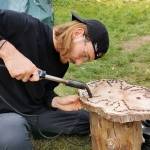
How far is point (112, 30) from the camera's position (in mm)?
7719

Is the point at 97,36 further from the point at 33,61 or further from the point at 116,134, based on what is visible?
the point at 116,134

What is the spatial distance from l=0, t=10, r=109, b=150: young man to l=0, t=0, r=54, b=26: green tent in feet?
8.03

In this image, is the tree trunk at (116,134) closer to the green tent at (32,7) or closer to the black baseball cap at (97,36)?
the black baseball cap at (97,36)

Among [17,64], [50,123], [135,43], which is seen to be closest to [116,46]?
[135,43]

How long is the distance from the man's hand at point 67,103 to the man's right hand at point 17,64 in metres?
0.58

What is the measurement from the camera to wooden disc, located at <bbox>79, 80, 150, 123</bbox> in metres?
3.56

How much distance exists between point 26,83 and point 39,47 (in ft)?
0.88

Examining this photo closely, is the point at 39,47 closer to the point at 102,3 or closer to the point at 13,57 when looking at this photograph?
the point at 13,57

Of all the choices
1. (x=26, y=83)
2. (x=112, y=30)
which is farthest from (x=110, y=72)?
(x=26, y=83)

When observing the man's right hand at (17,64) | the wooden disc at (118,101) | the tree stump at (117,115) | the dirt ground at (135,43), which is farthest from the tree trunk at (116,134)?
the dirt ground at (135,43)

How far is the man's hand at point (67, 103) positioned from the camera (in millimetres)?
4016

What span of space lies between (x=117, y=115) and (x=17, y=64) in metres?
0.70

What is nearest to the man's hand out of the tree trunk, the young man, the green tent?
the young man

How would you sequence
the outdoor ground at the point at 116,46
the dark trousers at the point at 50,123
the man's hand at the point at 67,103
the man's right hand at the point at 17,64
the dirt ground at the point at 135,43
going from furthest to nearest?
the dirt ground at the point at 135,43, the outdoor ground at the point at 116,46, the man's hand at the point at 67,103, the dark trousers at the point at 50,123, the man's right hand at the point at 17,64
